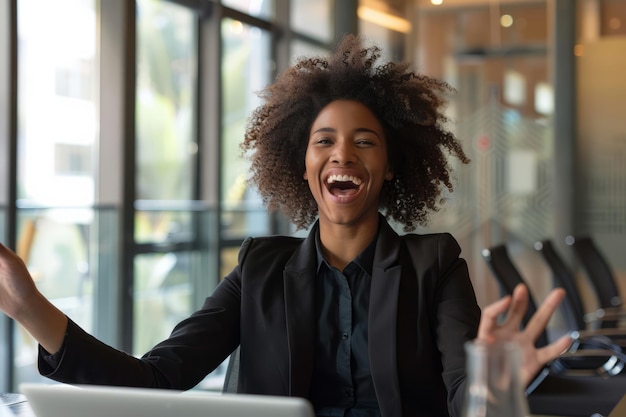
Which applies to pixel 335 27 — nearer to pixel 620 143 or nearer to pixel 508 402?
pixel 620 143

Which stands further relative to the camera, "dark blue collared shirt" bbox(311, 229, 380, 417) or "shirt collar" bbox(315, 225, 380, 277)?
"shirt collar" bbox(315, 225, 380, 277)

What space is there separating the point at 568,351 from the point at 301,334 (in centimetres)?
263

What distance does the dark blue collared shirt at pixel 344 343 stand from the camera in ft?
6.52

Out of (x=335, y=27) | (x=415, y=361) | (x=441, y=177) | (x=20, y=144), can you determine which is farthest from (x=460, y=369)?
(x=335, y=27)

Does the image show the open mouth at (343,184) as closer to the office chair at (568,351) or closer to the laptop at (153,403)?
the laptop at (153,403)

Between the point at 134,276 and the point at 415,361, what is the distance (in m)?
3.42

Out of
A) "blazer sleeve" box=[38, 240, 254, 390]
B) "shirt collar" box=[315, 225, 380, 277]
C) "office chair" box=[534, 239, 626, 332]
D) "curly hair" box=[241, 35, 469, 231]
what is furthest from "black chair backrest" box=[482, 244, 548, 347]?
"blazer sleeve" box=[38, 240, 254, 390]

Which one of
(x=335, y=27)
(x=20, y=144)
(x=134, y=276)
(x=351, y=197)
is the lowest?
(x=134, y=276)

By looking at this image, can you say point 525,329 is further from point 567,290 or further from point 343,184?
point 567,290

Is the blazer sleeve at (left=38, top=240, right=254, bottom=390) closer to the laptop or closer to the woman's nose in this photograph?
the woman's nose

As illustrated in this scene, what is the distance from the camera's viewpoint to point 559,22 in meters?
7.26

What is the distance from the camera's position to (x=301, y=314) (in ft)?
6.76

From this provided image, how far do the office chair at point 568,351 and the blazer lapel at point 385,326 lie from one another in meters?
1.66

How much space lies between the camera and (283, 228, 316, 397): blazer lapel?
6.56 feet
